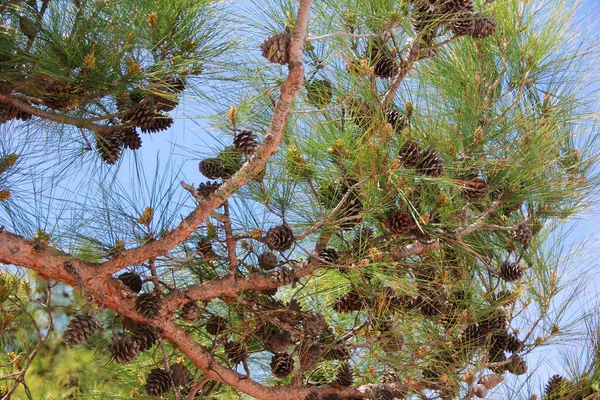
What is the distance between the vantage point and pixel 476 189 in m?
1.58

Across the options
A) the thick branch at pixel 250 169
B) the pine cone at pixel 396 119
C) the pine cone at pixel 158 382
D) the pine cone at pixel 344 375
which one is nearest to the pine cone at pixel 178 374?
the pine cone at pixel 158 382

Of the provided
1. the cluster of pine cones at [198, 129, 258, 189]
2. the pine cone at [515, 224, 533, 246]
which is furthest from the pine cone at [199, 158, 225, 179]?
the pine cone at [515, 224, 533, 246]

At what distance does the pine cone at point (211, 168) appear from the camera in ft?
5.01

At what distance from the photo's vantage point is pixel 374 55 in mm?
1532

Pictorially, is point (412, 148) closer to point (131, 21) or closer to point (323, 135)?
point (323, 135)

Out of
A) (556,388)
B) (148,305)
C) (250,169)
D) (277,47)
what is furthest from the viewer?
(556,388)

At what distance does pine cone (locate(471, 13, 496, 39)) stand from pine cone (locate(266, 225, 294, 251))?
505 mm

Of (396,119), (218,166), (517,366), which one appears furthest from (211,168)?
(517,366)

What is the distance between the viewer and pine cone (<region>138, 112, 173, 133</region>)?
1461 mm

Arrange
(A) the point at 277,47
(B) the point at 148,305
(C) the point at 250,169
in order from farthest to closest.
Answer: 1. (B) the point at 148,305
2. (C) the point at 250,169
3. (A) the point at 277,47

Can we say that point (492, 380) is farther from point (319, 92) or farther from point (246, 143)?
point (246, 143)

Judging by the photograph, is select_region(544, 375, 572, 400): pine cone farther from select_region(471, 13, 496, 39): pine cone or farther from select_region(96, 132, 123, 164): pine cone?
select_region(96, 132, 123, 164): pine cone

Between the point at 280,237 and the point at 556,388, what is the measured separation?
811mm

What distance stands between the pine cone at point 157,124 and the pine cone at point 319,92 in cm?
27
